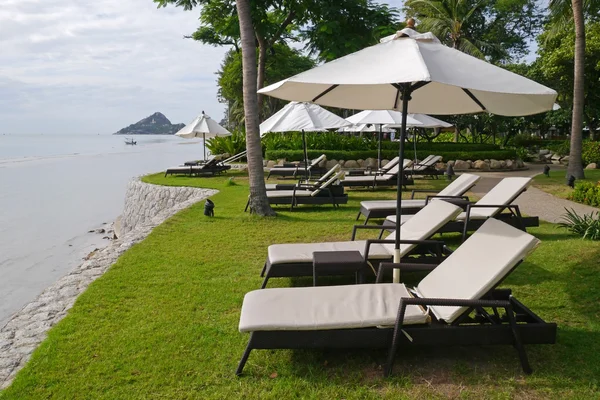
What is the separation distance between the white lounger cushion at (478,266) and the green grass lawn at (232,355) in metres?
0.45

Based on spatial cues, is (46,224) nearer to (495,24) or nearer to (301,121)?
(301,121)

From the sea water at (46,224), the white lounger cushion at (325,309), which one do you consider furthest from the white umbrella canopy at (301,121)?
the white lounger cushion at (325,309)

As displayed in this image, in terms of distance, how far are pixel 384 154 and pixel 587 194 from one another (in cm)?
1003

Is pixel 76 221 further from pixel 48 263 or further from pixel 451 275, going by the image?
pixel 451 275

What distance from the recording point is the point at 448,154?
21.0m

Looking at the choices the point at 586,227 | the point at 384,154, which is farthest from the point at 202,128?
the point at 586,227

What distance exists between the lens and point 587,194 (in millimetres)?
10852

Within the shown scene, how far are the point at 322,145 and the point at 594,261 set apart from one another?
15.5 metres

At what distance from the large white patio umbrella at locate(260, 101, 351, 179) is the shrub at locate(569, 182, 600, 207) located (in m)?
5.71

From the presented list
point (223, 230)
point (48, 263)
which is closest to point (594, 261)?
point (223, 230)

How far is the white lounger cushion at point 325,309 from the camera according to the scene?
3.26 m

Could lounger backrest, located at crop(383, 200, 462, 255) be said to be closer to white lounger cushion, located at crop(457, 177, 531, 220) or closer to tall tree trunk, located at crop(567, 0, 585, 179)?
white lounger cushion, located at crop(457, 177, 531, 220)

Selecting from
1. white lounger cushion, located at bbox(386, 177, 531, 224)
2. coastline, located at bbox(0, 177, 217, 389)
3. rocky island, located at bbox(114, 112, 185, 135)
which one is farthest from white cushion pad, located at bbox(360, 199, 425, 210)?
rocky island, located at bbox(114, 112, 185, 135)

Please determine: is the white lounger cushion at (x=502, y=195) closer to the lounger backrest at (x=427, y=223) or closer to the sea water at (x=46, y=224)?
the lounger backrest at (x=427, y=223)
